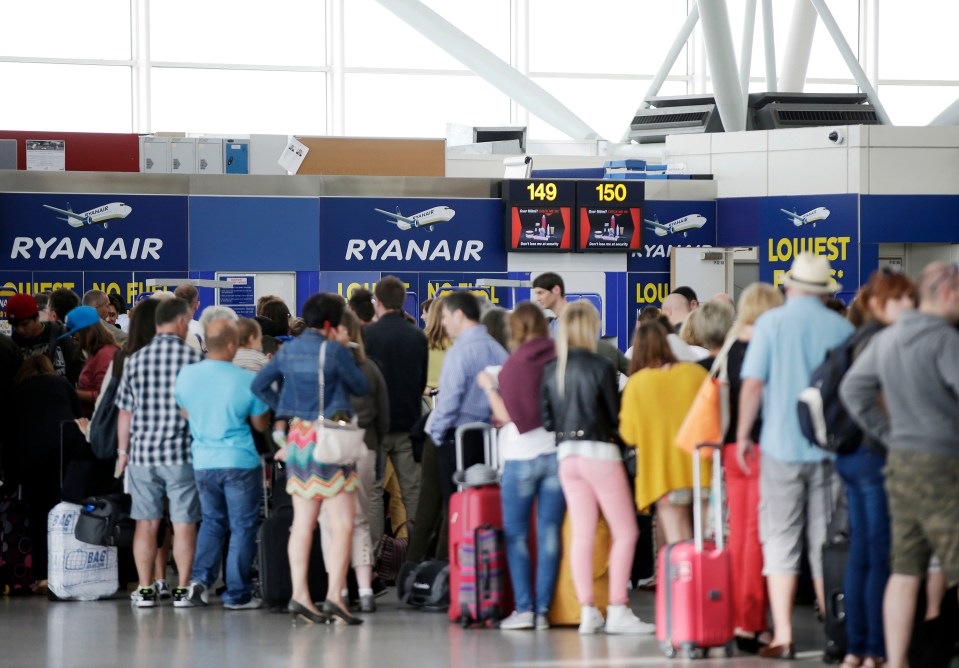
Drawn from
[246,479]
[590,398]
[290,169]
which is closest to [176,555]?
[246,479]

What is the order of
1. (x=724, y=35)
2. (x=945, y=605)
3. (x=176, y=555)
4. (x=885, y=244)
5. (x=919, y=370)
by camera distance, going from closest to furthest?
(x=919, y=370) < (x=945, y=605) < (x=176, y=555) < (x=885, y=244) < (x=724, y=35)

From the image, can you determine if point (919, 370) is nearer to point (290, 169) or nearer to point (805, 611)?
point (805, 611)

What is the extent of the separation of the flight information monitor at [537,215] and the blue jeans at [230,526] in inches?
308

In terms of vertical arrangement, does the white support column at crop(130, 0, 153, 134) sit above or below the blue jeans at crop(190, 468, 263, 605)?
above

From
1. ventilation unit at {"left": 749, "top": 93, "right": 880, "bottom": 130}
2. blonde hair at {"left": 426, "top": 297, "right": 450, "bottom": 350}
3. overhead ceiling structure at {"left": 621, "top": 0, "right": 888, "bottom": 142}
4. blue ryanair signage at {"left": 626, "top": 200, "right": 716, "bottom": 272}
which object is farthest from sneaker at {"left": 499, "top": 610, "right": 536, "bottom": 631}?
overhead ceiling structure at {"left": 621, "top": 0, "right": 888, "bottom": 142}

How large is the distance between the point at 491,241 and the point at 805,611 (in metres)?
8.32

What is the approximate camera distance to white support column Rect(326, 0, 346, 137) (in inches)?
989

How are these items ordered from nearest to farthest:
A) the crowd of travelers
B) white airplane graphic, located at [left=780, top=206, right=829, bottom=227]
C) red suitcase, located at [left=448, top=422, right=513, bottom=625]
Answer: the crowd of travelers → red suitcase, located at [left=448, top=422, right=513, bottom=625] → white airplane graphic, located at [left=780, top=206, right=829, bottom=227]

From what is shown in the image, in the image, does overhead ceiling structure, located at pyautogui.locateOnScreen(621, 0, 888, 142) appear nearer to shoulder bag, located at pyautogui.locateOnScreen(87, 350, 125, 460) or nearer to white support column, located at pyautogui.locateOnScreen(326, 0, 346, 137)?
white support column, located at pyautogui.locateOnScreen(326, 0, 346, 137)

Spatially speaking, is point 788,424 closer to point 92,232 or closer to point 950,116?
point 92,232

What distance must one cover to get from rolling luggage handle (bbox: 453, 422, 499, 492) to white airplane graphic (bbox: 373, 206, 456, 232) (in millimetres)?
7502

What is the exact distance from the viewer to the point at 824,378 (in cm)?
589

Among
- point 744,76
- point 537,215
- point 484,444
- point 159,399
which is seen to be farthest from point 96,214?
point 744,76

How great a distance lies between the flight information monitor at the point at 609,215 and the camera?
15.7 metres
